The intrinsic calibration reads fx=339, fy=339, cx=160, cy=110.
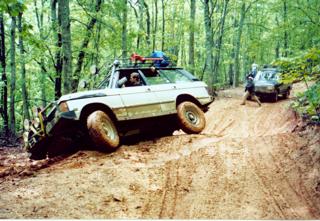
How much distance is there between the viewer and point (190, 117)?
961cm

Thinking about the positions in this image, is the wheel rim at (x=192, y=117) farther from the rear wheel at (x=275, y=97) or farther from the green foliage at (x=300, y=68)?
the rear wheel at (x=275, y=97)

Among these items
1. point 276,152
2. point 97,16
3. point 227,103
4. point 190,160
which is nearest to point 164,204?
point 190,160

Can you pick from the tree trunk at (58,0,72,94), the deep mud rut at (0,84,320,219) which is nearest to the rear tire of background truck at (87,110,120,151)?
the deep mud rut at (0,84,320,219)

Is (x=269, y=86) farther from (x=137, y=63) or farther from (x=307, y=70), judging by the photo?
(x=307, y=70)

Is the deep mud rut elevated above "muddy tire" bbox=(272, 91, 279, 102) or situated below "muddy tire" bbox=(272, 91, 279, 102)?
below

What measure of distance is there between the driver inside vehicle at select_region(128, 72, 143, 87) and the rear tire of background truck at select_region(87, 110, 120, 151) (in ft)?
4.63

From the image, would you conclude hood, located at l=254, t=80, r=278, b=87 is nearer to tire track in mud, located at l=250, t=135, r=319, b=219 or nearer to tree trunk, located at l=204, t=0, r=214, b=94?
tree trunk, located at l=204, t=0, r=214, b=94

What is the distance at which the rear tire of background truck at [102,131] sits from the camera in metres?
7.41

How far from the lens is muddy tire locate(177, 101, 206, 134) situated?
365 inches

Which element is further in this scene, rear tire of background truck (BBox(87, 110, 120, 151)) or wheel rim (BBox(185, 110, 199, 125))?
wheel rim (BBox(185, 110, 199, 125))

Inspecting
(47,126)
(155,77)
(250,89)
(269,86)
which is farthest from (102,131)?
(269,86)

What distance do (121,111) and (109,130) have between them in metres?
0.60

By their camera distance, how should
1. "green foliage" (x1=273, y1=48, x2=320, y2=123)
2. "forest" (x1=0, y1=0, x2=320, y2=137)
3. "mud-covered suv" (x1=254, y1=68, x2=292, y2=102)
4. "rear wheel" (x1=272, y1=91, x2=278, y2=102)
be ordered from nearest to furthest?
"green foliage" (x1=273, y1=48, x2=320, y2=123) < "forest" (x1=0, y1=0, x2=320, y2=137) < "mud-covered suv" (x1=254, y1=68, x2=292, y2=102) < "rear wheel" (x1=272, y1=91, x2=278, y2=102)

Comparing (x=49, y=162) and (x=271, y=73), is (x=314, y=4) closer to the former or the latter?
(x=271, y=73)
